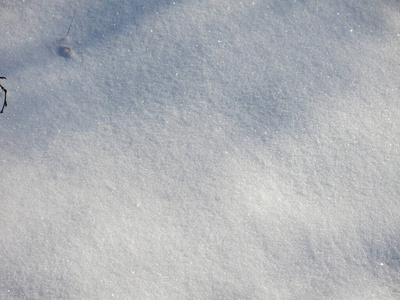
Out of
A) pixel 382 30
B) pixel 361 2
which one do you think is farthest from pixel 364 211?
pixel 361 2

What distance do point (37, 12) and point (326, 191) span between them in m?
2.71

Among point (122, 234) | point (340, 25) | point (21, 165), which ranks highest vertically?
point (340, 25)

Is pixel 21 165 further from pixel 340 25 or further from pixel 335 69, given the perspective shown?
pixel 340 25

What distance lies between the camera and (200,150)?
7.33 ft

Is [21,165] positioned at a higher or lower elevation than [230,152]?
lower

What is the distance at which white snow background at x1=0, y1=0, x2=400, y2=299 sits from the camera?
2082 millimetres

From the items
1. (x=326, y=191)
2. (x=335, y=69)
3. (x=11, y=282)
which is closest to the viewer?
(x=11, y=282)

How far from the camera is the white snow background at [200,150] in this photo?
208cm

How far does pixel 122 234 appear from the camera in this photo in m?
2.12

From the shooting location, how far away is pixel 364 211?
218 centimetres

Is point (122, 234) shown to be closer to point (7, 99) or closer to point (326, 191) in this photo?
point (7, 99)

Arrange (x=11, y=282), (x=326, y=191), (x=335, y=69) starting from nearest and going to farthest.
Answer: (x=11, y=282)
(x=326, y=191)
(x=335, y=69)

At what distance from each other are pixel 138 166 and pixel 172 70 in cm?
81

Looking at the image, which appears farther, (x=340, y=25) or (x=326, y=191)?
(x=340, y=25)
